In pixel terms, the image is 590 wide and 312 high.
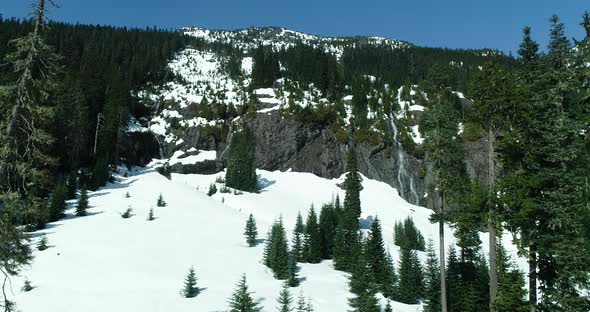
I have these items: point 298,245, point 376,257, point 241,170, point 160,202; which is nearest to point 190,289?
point 298,245

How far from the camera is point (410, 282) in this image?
35406 mm

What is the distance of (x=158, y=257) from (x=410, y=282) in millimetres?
21291

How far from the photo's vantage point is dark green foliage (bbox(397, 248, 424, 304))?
115 feet

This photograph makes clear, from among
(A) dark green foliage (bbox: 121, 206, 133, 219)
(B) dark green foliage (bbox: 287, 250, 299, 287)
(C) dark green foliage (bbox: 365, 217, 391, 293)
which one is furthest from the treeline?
(A) dark green foliage (bbox: 121, 206, 133, 219)

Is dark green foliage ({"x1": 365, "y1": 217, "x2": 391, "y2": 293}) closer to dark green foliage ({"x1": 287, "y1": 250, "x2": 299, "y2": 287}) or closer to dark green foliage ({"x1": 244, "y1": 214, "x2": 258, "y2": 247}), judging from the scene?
dark green foliage ({"x1": 287, "y1": 250, "x2": 299, "y2": 287})

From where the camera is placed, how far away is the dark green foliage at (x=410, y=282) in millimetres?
35031

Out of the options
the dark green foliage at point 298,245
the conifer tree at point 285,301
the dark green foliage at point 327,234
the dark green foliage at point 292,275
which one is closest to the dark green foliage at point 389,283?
the dark green foliage at point 292,275

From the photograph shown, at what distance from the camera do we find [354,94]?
9981 centimetres

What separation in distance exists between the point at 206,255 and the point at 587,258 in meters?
30.5

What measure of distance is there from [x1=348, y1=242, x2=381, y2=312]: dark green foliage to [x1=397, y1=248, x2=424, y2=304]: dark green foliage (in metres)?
3.48

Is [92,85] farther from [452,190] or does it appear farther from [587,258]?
[587,258]

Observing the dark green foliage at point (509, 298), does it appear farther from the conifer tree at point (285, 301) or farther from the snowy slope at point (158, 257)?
the snowy slope at point (158, 257)

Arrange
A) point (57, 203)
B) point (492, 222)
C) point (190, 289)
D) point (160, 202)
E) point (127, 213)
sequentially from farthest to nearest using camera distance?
point (160, 202) < point (127, 213) < point (57, 203) < point (190, 289) < point (492, 222)

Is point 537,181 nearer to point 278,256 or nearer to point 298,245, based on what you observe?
point 278,256
